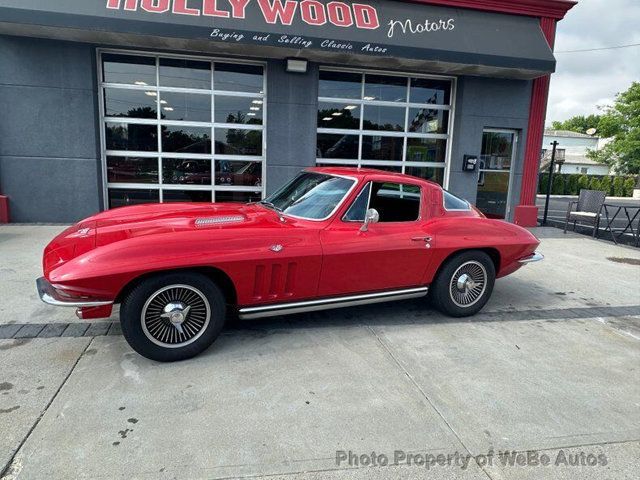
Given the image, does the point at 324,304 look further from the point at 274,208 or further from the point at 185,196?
the point at 185,196

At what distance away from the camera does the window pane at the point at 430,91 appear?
1051 centimetres

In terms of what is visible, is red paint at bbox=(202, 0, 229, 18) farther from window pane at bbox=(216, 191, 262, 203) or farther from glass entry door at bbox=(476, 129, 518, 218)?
glass entry door at bbox=(476, 129, 518, 218)

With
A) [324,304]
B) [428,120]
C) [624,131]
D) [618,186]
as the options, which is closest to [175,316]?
[324,304]

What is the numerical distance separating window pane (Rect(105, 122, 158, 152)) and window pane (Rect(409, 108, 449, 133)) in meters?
5.99

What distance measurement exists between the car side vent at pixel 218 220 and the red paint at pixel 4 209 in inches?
279

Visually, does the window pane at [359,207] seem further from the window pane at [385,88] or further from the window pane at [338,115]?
the window pane at [385,88]

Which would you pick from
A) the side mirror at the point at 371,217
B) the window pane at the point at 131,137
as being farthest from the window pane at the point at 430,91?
the side mirror at the point at 371,217

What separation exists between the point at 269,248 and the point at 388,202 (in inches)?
54.0

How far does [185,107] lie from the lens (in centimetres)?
942

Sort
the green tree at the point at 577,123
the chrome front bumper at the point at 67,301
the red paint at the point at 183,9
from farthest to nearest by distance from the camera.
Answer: the green tree at the point at 577,123, the red paint at the point at 183,9, the chrome front bumper at the point at 67,301

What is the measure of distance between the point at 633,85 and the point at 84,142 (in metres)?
50.0

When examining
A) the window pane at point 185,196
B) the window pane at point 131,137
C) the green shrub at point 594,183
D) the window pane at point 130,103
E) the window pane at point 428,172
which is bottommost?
the window pane at point 185,196

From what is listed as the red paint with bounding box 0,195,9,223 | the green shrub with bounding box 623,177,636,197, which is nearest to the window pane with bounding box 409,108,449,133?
the red paint with bounding box 0,195,9,223

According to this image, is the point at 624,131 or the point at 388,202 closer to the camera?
the point at 388,202
